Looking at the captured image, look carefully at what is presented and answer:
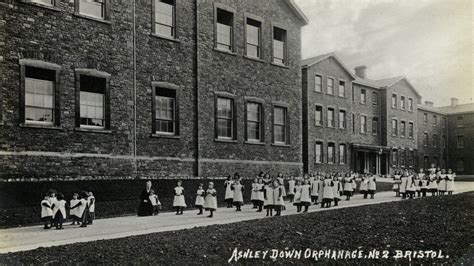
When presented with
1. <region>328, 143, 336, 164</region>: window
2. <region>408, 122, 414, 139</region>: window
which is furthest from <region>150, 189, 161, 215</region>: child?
<region>408, 122, 414, 139</region>: window

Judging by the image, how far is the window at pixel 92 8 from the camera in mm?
16594

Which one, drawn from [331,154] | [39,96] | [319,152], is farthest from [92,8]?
[331,154]

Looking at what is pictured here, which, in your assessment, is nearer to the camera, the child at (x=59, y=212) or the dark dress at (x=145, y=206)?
the child at (x=59, y=212)

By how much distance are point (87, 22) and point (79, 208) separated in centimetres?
701

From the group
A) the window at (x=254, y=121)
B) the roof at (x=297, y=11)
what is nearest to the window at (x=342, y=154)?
the roof at (x=297, y=11)

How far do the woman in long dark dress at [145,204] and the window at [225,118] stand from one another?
6.06 meters

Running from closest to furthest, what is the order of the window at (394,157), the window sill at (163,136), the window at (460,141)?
the window sill at (163,136), the window at (394,157), the window at (460,141)

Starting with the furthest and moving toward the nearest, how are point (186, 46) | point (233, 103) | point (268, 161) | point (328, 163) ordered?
point (328, 163) < point (268, 161) < point (233, 103) < point (186, 46)

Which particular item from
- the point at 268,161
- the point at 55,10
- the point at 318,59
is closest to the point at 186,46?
the point at 55,10

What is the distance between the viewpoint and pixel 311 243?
350 inches

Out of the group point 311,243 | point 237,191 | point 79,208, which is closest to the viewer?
point 311,243

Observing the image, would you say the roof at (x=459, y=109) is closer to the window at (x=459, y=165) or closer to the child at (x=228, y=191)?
the window at (x=459, y=165)

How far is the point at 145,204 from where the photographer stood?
631 inches

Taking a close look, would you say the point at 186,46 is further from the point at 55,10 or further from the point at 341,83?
the point at 341,83
